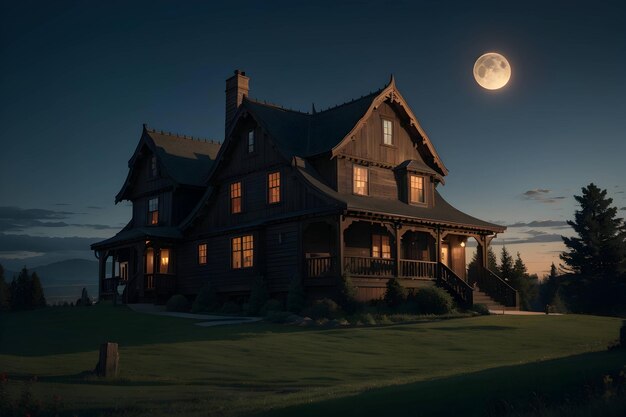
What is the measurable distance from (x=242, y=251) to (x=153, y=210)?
38.2ft

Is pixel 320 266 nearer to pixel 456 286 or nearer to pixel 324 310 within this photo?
pixel 324 310

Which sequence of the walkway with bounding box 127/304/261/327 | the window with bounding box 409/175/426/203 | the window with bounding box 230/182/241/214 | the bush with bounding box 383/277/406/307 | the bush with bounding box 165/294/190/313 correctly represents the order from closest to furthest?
1. the walkway with bounding box 127/304/261/327
2. the bush with bounding box 383/277/406/307
3. the window with bounding box 409/175/426/203
4. the bush with bounding box 165/294/190/313
5. the window with bounding box 230/182/241/214

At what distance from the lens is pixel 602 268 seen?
2222 inches

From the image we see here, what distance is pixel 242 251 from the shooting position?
1524 inches

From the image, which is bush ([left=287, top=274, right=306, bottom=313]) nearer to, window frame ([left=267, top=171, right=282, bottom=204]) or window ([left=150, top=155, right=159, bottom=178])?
window frame ([left=267, top=171, right=282, bottom=204])

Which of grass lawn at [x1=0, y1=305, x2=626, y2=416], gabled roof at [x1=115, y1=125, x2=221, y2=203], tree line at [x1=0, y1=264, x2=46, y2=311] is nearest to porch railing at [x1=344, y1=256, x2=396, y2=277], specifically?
grass lawn at [x1=0, y1=305, x2=626, y2=416]

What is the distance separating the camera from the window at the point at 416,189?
3869cm

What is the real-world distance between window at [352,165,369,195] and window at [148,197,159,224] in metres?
16.8

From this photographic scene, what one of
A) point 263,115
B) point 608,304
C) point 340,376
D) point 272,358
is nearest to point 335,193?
point 263,115

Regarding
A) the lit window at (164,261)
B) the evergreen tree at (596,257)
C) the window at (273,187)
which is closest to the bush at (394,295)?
the window at (273,187)

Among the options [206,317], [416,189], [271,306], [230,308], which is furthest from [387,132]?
[206,317]

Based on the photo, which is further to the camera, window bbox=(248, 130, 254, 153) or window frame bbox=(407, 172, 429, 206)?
window bbox=(248, 130, 254, 153)

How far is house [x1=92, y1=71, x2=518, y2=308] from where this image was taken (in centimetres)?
3438

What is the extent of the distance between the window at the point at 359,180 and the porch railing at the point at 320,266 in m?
4.82
